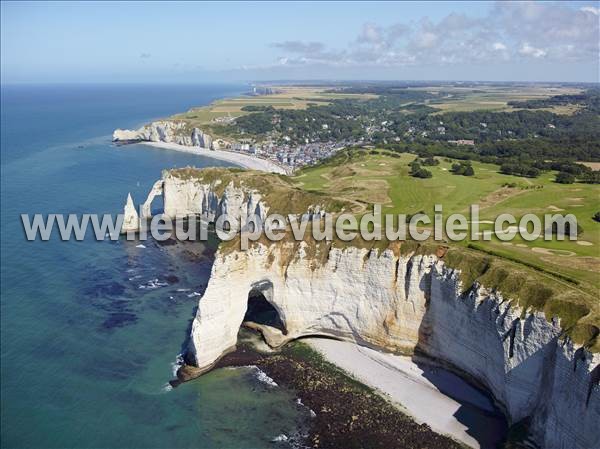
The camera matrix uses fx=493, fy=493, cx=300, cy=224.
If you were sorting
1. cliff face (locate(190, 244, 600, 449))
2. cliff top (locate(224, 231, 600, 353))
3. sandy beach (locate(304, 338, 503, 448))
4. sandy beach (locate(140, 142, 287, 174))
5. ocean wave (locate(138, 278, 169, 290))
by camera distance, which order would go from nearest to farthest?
cliff top (locate(224, 231, 600, 353))
cliff face (locate(190, 244, 600, 449))
sandy beach (locate(304, 338, 503, 448))
ocean wave (locate(138, 278, 169, 290))
sandy beach (locate(140, 142, 287, 174))

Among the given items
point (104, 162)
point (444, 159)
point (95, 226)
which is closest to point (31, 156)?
point (104, 162)

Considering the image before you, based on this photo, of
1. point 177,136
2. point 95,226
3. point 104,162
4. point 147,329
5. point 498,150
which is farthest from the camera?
point 177,136

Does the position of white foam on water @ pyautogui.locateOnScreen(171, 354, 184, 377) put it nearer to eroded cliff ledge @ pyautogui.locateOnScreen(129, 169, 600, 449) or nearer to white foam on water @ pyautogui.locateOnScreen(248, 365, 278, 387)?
eroded cliff ledge @ pyautogui.locateOnScreen(129, 169, 600, 449)

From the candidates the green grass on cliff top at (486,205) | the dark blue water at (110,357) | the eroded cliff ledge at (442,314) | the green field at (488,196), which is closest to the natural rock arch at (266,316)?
the eroded cliff ledge at (442,314)

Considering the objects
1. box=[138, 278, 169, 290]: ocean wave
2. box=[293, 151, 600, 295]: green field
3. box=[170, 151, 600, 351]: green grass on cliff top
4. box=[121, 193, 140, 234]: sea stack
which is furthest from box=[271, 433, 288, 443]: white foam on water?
box=[121, 193, 140, 234]: sea stack

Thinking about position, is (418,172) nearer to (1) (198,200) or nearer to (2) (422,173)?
(2) (422,173)

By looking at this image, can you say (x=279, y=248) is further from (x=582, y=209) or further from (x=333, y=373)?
(x=582, y=209)
